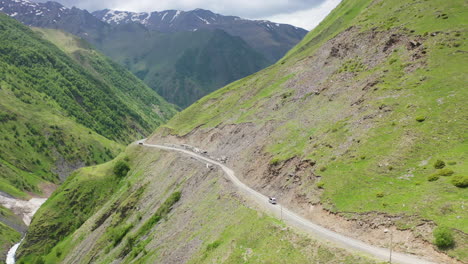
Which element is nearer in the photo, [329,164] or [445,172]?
[445,172]

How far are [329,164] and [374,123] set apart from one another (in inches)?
468

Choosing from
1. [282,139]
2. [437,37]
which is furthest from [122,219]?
[437,37]

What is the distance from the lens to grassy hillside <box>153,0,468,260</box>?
Result: 3922 cm

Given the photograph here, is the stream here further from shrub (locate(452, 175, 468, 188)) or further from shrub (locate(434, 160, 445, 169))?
shrub (locate(452, 175, 468, 188))

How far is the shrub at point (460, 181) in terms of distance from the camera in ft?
116

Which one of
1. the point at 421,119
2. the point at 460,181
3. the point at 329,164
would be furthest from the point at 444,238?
the point at 421,119

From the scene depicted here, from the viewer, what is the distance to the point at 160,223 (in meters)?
73.1

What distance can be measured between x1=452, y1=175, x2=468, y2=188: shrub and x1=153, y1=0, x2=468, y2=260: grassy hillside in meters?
0.09

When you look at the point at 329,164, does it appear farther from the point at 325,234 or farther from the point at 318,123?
the point at 318,123

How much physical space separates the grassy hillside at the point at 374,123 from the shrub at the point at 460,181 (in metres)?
0.09

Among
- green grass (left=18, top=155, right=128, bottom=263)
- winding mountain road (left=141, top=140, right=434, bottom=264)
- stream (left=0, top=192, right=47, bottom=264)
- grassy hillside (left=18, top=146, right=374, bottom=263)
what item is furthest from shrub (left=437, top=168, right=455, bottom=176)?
stream (left=0, top=192, right=47, bottom=264)

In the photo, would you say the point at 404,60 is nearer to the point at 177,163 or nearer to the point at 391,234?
the point at 391,234

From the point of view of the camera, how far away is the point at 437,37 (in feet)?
228

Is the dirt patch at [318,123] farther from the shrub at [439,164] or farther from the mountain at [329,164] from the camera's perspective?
the shrub at [439,164]
